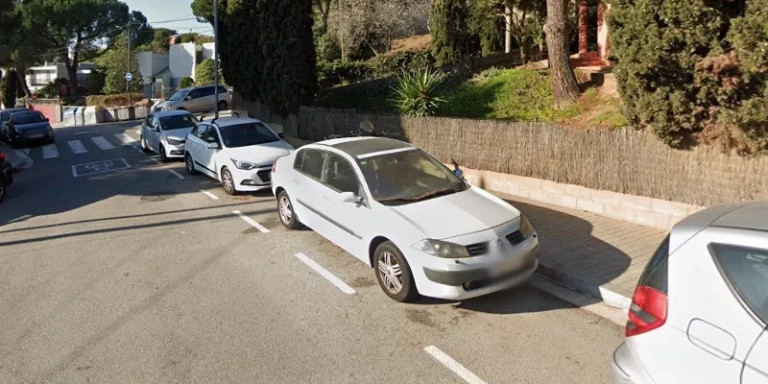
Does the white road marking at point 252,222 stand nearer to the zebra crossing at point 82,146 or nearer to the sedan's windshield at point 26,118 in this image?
the zebra crossing at point 82,146

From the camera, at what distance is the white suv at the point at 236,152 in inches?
404

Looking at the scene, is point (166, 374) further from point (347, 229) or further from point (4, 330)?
point (347, 229)

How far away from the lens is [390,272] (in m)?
5.51

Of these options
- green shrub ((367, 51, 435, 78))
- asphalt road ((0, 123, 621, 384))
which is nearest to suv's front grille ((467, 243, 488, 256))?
asphalt road ((0, 123, 621, 384))

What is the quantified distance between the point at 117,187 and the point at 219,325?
337 inches

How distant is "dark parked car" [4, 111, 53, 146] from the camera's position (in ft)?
69.6

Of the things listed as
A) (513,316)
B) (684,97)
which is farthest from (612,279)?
(684,97)

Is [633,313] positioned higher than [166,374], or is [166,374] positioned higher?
[633,313]

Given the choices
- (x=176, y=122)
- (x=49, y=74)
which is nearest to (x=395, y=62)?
(x=176, y=122)

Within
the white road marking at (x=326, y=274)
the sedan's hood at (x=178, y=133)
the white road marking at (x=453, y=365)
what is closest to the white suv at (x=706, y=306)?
the white road marking at (x=453, y=365)

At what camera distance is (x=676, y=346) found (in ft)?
8.63

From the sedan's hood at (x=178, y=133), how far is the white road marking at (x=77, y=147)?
531 centimetres

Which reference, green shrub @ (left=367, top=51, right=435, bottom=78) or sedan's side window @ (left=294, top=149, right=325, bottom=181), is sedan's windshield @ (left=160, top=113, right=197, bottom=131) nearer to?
green shrub @ (left=367, top=51, right=435, bottom=78)

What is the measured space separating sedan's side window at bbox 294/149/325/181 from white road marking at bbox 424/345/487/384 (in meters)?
3.15
